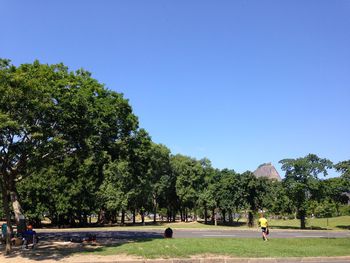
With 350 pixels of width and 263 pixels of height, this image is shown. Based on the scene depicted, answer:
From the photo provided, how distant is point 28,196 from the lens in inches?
1767

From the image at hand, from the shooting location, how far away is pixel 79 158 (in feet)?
78.7

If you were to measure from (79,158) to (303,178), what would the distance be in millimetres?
29187

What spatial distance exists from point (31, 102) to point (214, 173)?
142 feet

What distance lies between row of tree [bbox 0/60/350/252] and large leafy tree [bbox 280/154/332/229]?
0.11 m

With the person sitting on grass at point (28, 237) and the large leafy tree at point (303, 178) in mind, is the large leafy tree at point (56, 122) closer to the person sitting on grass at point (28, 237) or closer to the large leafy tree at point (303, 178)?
the person sitting on grass at point (28, 237)

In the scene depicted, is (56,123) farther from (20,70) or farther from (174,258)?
(174,258)

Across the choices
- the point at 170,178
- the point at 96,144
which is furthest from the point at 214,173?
the point at 96,144

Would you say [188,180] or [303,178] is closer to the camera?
[303,178]

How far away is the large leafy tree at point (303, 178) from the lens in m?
43.9

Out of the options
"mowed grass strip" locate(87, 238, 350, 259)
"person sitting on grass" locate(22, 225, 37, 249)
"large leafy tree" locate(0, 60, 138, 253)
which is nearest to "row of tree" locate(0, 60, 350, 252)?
"large leafy tree" locate(0, 60, 138, 253)

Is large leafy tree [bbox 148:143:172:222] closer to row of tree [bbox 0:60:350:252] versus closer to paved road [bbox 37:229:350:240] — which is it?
row of tree [bbox 0:60:350:252]

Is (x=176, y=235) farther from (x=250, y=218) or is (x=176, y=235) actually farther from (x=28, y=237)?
(x=250, y=218)

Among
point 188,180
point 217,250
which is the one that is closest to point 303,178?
point 188,180

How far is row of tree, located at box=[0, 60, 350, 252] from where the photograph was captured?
19.0 metres
